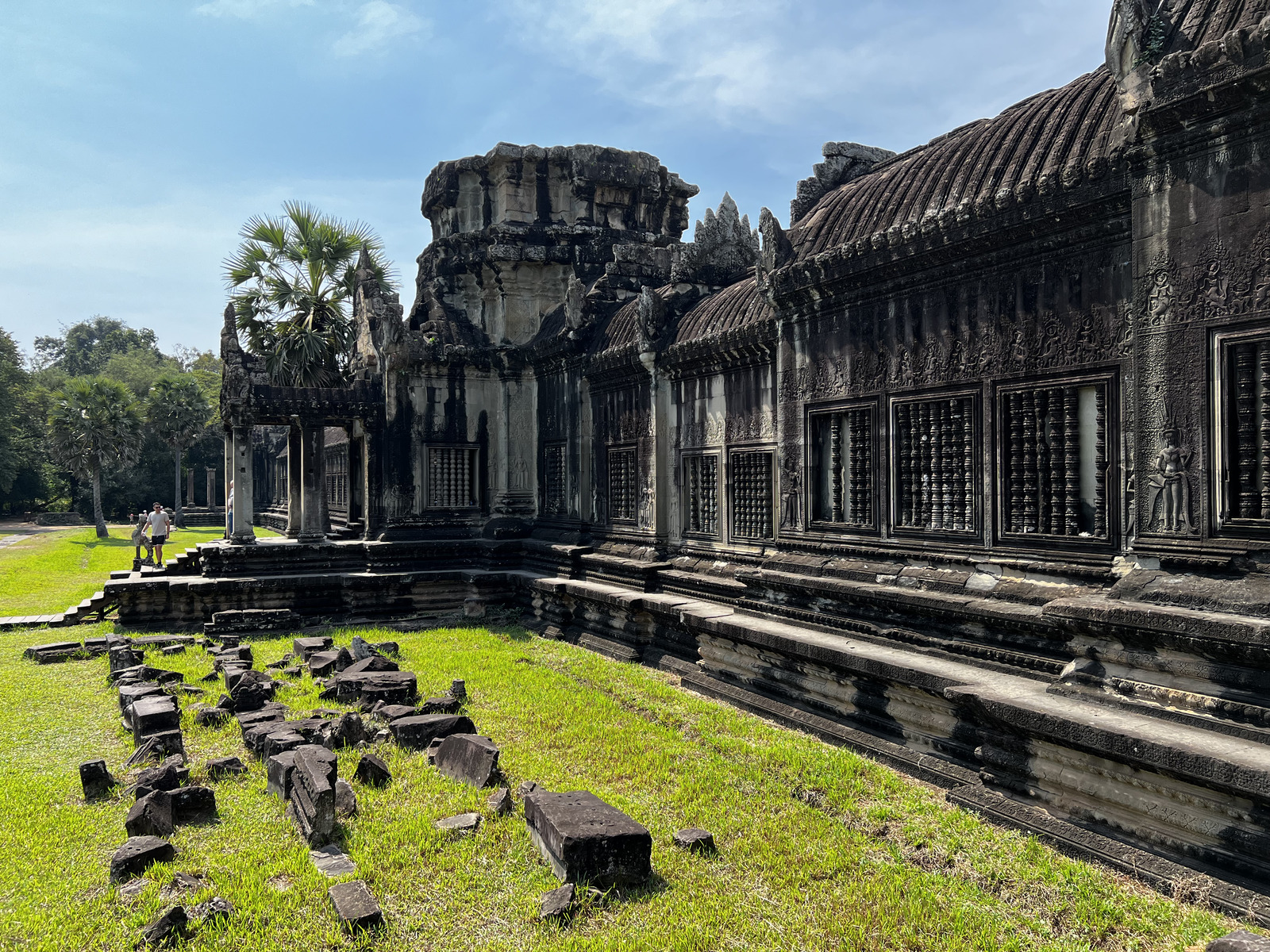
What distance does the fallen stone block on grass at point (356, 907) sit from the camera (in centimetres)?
412

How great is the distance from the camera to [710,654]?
8.90 m

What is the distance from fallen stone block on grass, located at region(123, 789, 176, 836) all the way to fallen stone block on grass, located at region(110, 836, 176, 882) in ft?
0.96

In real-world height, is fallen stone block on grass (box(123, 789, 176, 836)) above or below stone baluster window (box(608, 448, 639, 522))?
below

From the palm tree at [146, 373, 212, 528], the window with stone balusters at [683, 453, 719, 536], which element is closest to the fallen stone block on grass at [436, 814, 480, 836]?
the window with stone balusters at [683, 453, 719, 536]

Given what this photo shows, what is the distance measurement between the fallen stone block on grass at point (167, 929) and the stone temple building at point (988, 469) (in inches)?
180

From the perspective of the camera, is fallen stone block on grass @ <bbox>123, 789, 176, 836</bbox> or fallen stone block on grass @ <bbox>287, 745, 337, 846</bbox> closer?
fallen stone block on grass @ <bbox>287, 745, 337, 846</bbox>

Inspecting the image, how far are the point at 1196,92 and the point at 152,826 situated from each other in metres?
7.53

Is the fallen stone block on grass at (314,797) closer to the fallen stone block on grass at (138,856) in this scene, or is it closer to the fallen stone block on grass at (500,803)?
the fallen stone block on grass at (138,856)

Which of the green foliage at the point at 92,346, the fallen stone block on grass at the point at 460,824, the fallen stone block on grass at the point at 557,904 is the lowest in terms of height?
the fallen stone block on grass at the point at 460,824

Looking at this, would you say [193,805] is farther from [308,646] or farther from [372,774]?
[308,646]

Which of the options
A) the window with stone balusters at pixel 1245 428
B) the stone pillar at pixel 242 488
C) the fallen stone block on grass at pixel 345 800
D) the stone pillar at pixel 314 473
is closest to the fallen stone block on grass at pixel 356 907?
the fallen stone block on grass at pixel 345 800

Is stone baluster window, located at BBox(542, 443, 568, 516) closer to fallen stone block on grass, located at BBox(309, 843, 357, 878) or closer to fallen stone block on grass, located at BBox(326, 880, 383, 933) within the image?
fallen stone block on grass, located at BBox(309, 843, 357, 878)

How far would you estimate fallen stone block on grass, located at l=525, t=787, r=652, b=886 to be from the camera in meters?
4.50

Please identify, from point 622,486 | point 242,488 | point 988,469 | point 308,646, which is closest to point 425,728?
point 308,646
